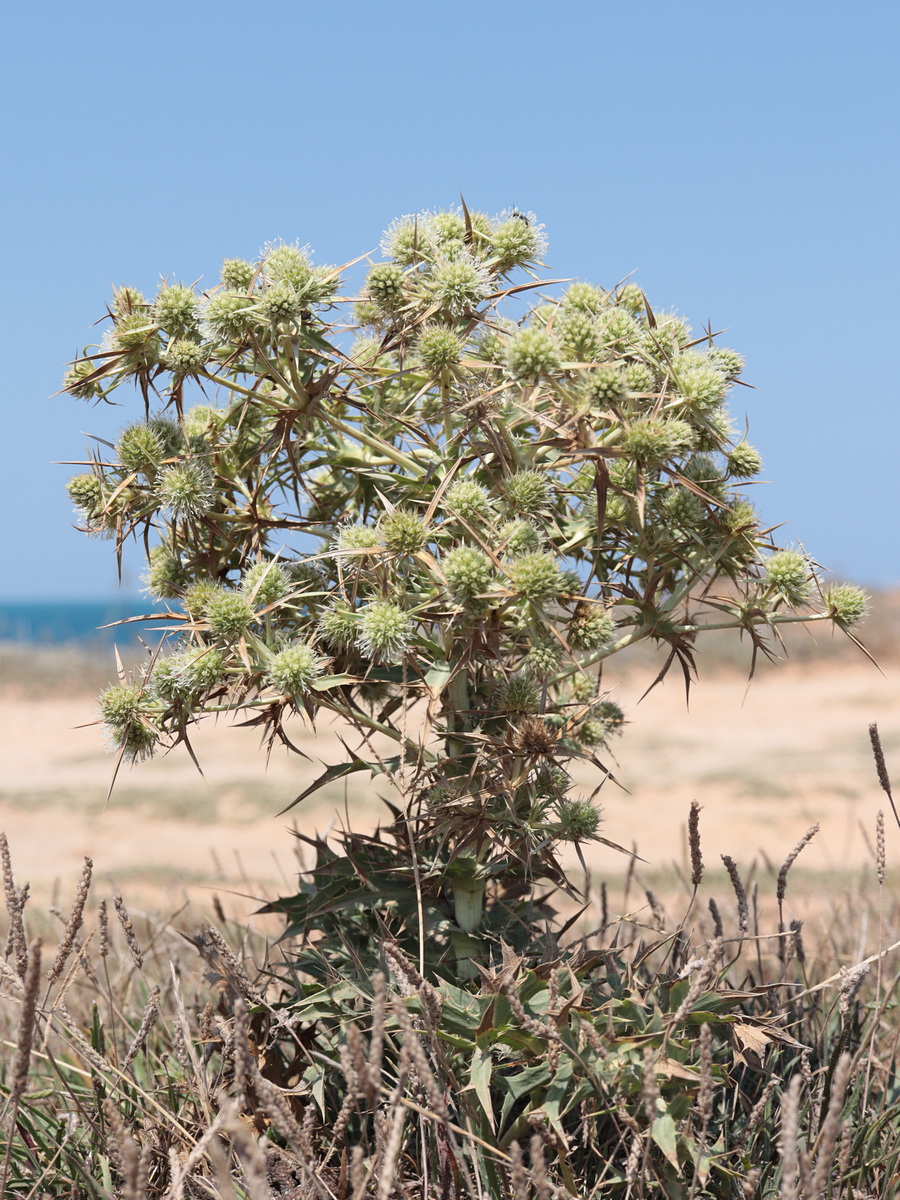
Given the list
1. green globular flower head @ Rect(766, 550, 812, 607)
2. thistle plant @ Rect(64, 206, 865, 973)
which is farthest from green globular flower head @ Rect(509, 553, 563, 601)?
green globular flower head @ Rect(766, 550, 812, 607)

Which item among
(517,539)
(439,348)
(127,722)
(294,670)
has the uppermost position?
(439,348)

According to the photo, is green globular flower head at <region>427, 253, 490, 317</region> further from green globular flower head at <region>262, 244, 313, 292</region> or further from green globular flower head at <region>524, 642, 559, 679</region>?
green globular flower head at <region>524, 642, 559, 679</region>

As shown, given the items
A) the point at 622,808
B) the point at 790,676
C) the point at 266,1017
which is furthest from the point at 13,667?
the point at 266,1017

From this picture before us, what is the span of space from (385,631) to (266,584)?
0.36 m

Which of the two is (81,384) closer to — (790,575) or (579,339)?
(579,339)

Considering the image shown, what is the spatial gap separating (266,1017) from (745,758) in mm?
11291

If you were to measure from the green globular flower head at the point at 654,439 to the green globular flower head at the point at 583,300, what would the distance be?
0.37 meters

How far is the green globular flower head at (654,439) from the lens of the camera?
2066 mm

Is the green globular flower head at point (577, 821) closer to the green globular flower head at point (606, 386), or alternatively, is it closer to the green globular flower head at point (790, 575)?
the green globular flower head at point (790, 575)

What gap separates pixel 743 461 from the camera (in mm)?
2479

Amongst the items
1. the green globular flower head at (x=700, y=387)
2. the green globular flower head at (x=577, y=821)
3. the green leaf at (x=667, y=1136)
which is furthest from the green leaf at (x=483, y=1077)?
the green globular flower head at (x=700, y=387)

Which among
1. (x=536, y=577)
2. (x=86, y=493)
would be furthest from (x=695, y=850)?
(x=86, y=493)

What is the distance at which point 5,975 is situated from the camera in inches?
84.0

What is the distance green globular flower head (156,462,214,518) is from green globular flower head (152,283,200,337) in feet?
1.00
